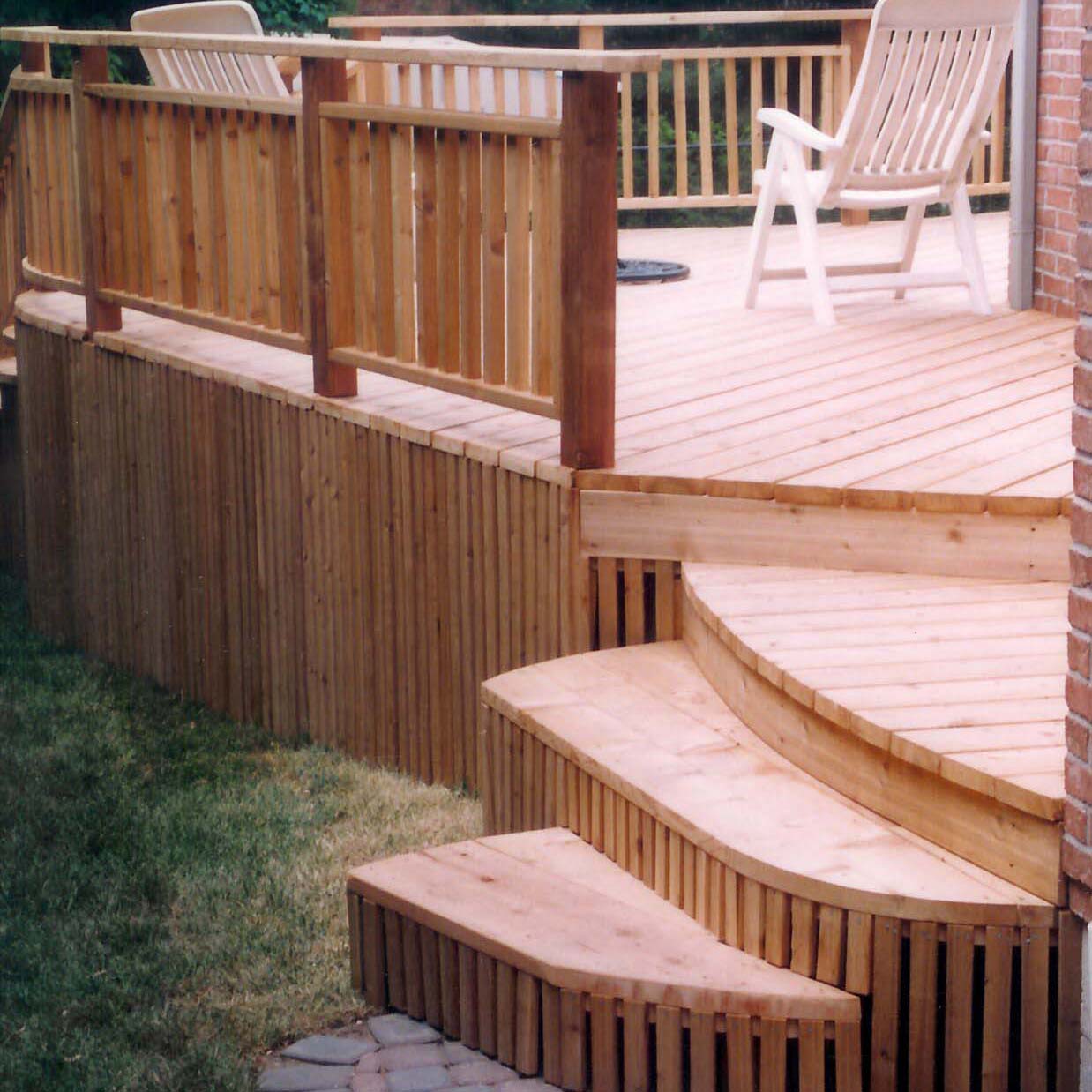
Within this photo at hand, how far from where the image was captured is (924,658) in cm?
352

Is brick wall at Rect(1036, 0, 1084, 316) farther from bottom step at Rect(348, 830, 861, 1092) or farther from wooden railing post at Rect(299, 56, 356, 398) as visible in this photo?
bottom step at Rect(348, 830, 861, 1092)

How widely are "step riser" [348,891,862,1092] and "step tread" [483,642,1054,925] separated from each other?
243mm

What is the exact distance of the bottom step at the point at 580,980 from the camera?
3.02 metres

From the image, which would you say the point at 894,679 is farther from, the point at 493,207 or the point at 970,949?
the point at 493,207

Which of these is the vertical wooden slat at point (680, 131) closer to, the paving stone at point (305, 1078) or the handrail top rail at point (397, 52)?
the handrail top rail at point (397, 52)

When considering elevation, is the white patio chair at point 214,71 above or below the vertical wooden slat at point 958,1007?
above

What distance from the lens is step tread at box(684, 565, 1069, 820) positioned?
3.02 m

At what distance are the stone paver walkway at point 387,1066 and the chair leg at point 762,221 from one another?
150 inches

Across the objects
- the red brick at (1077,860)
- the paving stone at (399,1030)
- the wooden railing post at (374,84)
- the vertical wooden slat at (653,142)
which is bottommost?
the paving stone at (399,1030)

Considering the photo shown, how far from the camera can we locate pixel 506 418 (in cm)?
493

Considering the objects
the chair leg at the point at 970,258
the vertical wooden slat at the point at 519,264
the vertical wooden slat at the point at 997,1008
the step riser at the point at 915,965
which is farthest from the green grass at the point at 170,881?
the chair leg at the point at 970,258

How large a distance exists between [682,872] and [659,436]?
1578mm

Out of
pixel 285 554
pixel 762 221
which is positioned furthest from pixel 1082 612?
pixel 762 221

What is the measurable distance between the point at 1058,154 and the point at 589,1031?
3946mm
